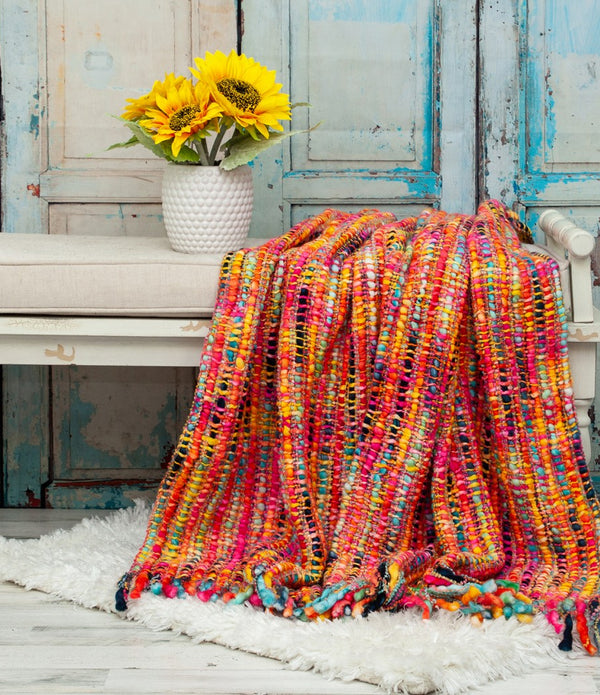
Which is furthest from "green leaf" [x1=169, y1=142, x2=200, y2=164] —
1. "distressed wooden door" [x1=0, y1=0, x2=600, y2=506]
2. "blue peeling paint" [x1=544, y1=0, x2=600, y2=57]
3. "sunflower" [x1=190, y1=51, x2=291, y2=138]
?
"blue peeling paint" [x1=544, y1=0, x2=600, y2=57]

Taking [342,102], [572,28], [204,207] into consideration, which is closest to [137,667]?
[204,207]

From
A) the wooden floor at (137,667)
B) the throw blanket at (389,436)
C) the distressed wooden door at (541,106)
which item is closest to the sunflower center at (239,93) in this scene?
the throw blanket at (389,436)

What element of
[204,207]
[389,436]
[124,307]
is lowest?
[389,436]

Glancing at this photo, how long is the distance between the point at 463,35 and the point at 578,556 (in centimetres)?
130

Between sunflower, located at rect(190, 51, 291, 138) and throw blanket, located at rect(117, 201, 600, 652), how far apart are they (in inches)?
9.6

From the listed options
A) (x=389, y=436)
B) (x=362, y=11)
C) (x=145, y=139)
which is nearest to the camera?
(x=389, y=436)

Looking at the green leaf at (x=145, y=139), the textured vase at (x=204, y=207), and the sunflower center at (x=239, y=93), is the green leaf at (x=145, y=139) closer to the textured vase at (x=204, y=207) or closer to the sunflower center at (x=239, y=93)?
the textured vase at (x=204, y=207)

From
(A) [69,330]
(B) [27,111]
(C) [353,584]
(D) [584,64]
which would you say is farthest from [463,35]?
(C) [353,584]

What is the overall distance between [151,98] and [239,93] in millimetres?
186

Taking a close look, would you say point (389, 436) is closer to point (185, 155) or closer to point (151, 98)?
point (185, 155)

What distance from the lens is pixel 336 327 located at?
1.76m

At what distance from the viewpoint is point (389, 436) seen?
173cm

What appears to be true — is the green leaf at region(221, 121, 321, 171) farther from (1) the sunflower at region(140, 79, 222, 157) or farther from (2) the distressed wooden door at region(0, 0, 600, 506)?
(2) the distressed wooden door at region(0, 0, 600, 506)

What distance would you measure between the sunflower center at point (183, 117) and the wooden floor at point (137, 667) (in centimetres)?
93
